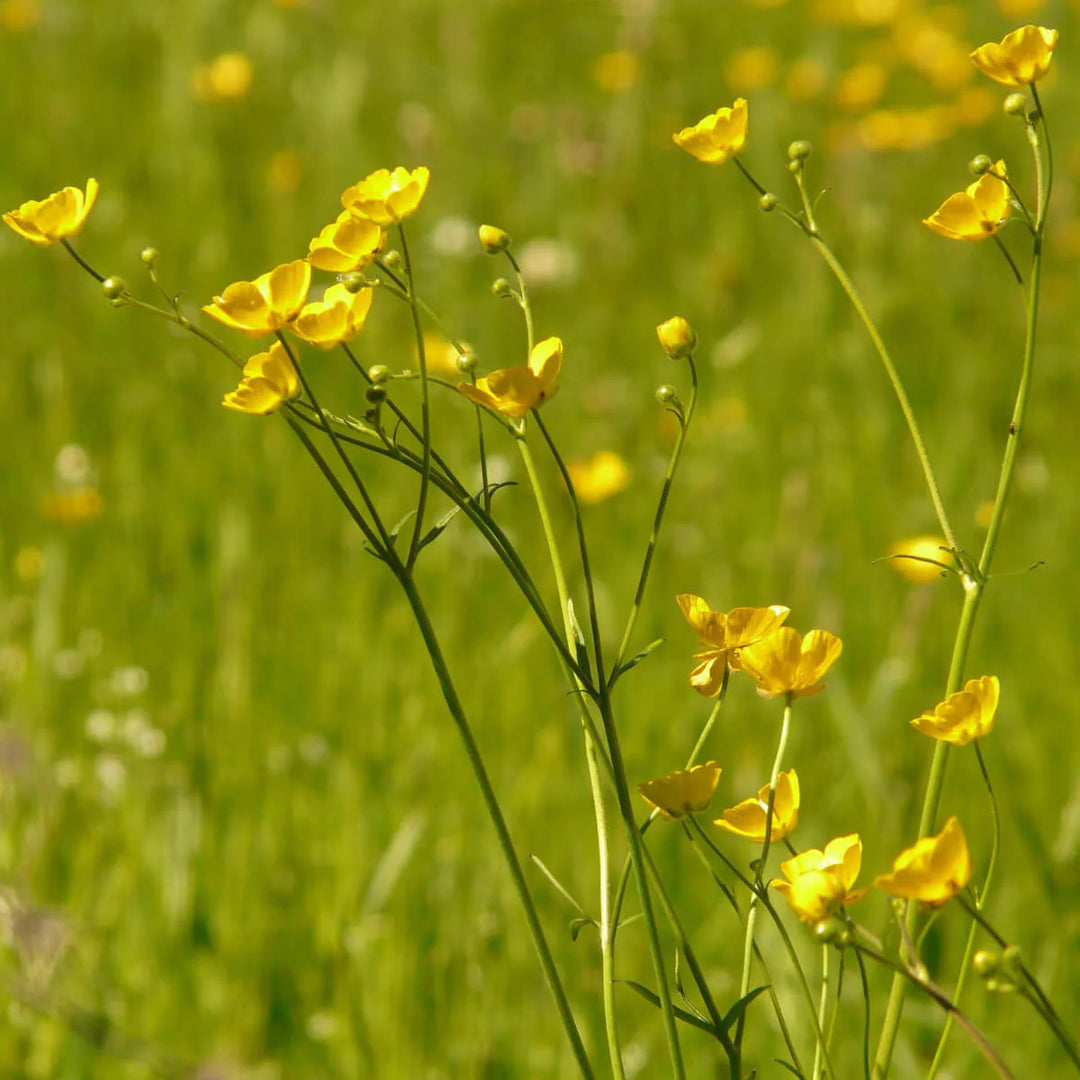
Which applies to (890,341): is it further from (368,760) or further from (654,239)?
(368,760)

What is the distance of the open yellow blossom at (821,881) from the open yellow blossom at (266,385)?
331 mm

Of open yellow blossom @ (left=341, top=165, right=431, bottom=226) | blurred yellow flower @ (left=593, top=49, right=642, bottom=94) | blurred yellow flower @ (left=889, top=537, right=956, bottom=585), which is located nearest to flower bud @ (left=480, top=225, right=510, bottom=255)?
open yellow blossom @ (left=341, top=165, right=431, bottom=226)

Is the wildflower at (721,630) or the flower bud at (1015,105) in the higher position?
the flower bud at (1015,105)

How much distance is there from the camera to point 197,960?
1.51 metres

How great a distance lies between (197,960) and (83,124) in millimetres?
A: 2819

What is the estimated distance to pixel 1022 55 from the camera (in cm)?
81

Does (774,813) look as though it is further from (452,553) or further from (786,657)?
(452,553)

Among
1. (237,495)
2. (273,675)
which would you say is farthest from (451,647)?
(237,495)

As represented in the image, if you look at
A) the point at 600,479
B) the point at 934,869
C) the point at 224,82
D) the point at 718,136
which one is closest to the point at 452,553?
the point at 600,479

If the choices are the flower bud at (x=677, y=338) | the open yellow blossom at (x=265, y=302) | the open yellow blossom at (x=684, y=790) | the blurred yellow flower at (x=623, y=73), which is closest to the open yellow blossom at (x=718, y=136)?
the flower bud at (x=677, y=338)

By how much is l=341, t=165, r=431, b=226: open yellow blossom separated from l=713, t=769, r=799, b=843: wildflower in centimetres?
35

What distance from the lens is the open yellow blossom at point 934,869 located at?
0.63 m

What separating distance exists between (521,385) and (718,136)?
0.70 ft

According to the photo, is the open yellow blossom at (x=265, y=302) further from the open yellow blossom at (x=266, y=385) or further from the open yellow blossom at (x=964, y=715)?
the open yellow blossom at (x=964, y=715)
